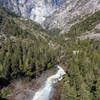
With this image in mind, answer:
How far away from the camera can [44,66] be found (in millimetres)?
57969

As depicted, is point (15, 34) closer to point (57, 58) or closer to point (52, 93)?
point (57, 58)

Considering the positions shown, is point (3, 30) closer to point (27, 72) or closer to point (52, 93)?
point (27, 72)

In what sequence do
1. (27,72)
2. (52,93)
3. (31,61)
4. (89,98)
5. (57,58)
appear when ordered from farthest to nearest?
(57,58) < (31,61) < (27,72) < (52,93) < (89,98)

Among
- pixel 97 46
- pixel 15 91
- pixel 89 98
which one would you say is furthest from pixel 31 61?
pixel 97 46

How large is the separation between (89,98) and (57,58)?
170 feet

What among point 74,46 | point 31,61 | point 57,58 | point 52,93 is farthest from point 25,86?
point 74,46

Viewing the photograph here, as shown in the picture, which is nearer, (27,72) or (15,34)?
(27,72)

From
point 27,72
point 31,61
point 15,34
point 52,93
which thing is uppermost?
point 15,34

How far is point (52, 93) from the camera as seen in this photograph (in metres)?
34.5

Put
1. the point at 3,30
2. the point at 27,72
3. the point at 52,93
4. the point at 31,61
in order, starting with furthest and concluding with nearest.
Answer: the point at 3,30 < the point at 31,61 < the point at 27,72 < the point at 52,93

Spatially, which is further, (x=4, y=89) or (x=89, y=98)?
(x=4, y=89)

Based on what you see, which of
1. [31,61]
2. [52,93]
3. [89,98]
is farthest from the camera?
[31,61]

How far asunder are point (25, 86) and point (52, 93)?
429 inches

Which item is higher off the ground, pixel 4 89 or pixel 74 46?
pixel 74 46
